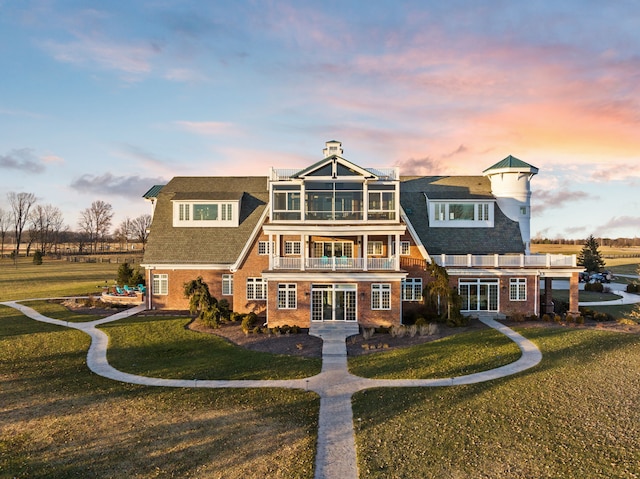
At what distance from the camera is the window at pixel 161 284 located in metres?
32.2

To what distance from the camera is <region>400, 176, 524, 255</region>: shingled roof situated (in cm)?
3086

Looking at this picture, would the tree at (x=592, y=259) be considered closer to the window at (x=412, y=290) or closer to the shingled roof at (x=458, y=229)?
the shingled roof at (x=458, y=229)

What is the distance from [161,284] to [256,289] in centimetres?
791

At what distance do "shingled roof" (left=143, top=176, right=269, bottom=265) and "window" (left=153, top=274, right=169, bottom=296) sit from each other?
122cm

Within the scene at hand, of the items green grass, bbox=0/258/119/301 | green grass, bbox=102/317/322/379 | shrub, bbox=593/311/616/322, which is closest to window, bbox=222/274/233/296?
green grass, bbox=102/317/322/379

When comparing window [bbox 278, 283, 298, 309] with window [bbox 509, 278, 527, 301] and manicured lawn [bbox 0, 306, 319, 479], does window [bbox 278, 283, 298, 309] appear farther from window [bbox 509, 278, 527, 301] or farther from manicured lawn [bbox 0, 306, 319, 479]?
window [bbox 509, 278, 527, 301]

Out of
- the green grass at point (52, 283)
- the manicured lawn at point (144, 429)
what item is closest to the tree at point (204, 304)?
the manicured lawn at point (144, 429)

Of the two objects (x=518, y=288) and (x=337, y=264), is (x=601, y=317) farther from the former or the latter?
(x=337, y=264)

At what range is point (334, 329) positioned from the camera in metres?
25.8

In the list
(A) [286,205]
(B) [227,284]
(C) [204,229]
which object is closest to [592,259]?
(A) [286,205]

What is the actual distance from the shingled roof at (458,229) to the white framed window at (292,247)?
931 centimetres

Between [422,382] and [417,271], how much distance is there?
528 inches

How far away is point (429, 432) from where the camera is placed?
12.6 meters

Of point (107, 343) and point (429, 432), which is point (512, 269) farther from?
point (107, 343)
